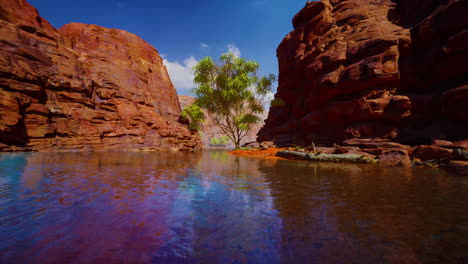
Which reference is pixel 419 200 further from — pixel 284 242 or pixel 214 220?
pixel 214 220

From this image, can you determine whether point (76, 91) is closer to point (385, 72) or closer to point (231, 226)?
point (231, 226)

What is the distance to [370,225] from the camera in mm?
2633

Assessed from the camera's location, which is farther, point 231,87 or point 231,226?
point 231,87

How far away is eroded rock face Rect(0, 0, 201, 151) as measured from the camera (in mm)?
24766

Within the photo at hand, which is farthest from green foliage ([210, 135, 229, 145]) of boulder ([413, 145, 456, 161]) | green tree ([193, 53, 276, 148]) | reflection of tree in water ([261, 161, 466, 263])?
reflection of tree in water ([261, 161, 466, 263])

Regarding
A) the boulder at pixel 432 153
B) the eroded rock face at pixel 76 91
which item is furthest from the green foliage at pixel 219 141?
the boulder at pixel 432 153

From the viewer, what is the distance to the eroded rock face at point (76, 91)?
24.8 metres

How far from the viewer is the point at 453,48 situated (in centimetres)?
1235

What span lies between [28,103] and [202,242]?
3502 centimetres

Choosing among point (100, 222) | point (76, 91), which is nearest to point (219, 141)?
point (100, 222)

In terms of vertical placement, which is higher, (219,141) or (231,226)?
(219,141)

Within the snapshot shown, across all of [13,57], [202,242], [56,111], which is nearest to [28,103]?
[56,111]

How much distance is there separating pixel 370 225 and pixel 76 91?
40720 millimetres

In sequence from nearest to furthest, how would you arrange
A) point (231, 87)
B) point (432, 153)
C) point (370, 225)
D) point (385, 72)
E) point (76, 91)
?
point (370, 225) → point (432, 153) → point (385, 72) → point (231, 87) → point (76, 91)
